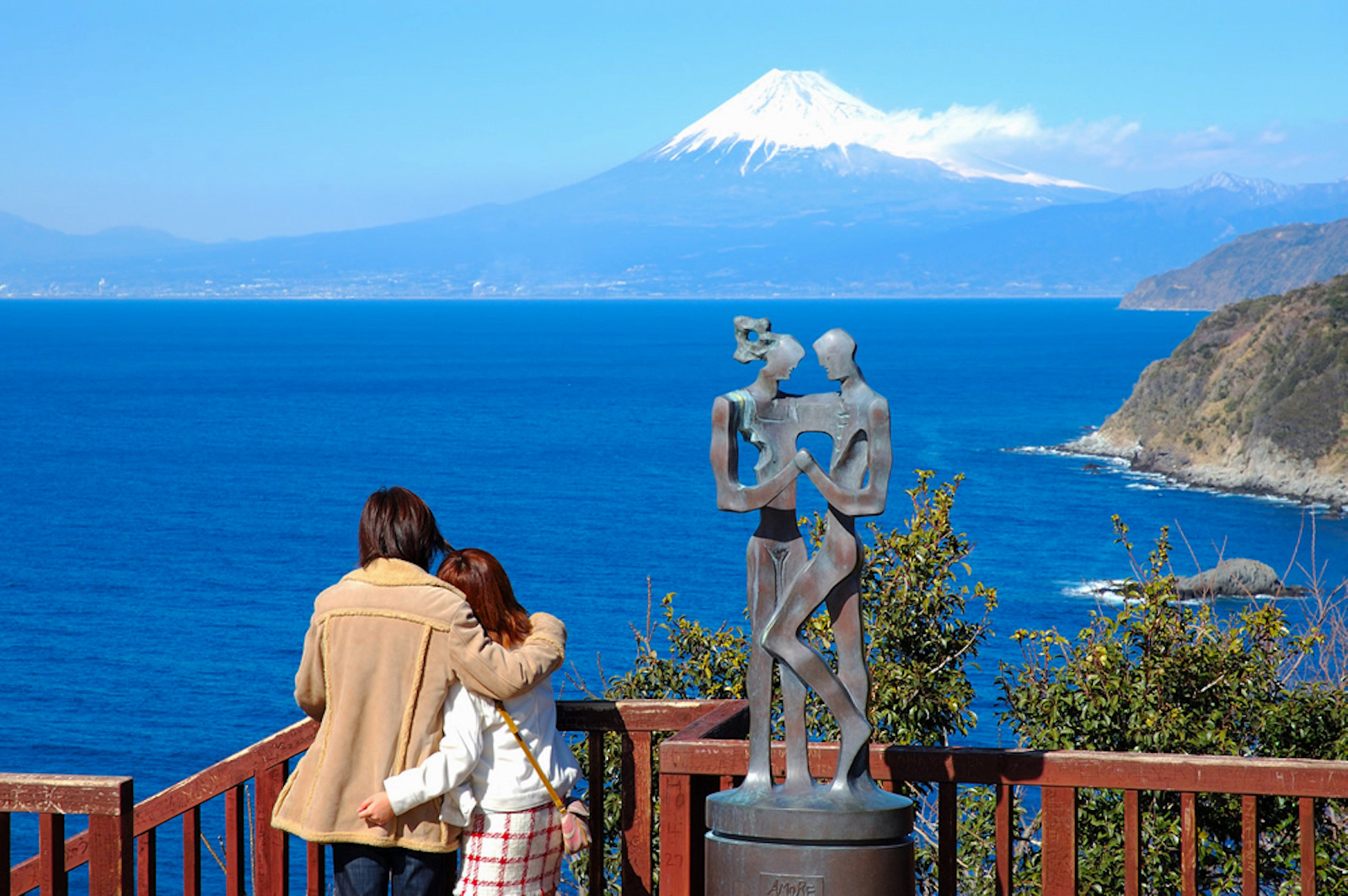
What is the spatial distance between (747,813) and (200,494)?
72330 mm

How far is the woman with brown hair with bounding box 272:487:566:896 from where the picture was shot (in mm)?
3918

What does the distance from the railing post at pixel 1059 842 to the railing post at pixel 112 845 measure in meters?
2.41

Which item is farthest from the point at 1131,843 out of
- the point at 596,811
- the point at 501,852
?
the point at 501,852

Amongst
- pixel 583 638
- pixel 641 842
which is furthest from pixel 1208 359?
pixel 641 842

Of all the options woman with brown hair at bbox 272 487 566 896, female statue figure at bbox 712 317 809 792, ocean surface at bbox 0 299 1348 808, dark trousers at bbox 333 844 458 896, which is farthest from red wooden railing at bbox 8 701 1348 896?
ocean surface at bbox 0 299 1348 808

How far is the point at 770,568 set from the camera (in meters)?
4.10

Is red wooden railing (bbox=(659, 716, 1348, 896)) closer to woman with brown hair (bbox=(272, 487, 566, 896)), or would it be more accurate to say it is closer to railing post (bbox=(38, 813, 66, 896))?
woman with brown hair (bbox=(272, 487, 566, 896))

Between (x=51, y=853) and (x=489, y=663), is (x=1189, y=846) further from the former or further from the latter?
(x=51, y=853)

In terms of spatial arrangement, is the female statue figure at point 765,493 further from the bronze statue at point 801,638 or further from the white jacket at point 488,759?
the white jacket at point 488,759

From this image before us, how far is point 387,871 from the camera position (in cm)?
406

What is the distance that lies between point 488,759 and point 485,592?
0.46 metres

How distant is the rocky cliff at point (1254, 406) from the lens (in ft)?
225

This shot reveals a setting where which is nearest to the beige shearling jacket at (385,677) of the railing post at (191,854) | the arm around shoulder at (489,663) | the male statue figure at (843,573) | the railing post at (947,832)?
the arm around shoulder at (489,663)

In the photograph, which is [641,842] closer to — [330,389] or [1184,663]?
[1184,663]
